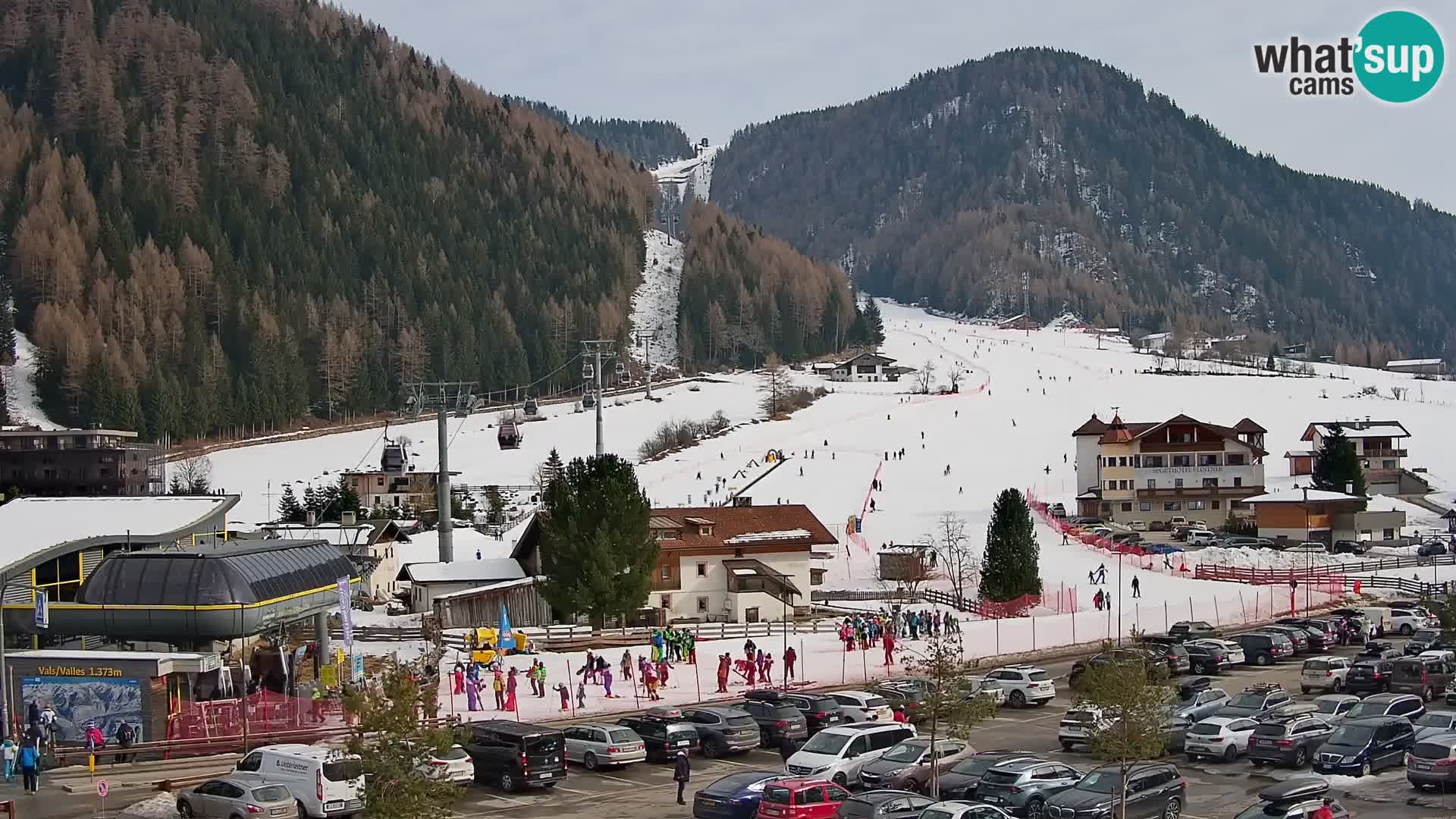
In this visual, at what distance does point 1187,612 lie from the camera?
5047 cm

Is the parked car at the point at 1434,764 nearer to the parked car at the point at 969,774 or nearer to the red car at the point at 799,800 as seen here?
the parked car at the point at 969,774

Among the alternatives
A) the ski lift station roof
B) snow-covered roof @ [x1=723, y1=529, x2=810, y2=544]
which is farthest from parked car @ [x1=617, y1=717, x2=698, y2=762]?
snow-covered roof @ [x1=723, y1=529, x2=810, y2=544]

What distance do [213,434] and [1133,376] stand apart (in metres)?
89.2

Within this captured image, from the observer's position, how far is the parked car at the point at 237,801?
73.2 feet

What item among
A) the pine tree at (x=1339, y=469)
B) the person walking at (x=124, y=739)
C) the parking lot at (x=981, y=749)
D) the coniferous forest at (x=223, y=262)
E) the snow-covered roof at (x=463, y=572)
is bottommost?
the parking lot at (x=981, y=749)

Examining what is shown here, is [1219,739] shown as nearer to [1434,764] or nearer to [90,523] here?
[1434,764]

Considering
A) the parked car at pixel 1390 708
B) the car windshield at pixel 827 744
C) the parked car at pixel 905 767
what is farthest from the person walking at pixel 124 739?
A: the parked car at pixel 1390 708

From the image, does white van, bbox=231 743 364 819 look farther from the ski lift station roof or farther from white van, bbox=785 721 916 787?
the ski lift station roof

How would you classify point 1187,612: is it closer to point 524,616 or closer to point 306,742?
point 524,616

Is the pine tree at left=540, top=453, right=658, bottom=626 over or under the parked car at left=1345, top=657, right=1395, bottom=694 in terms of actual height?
over

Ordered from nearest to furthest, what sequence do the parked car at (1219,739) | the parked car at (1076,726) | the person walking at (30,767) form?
the person walking at (30,767) < the parked car at (1076,726) < the parked car at (1219,739)

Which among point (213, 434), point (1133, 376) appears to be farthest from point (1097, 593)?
point (1133, 376)

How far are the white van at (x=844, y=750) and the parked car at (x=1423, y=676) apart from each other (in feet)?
44.7

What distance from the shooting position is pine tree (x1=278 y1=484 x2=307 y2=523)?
269 ft
